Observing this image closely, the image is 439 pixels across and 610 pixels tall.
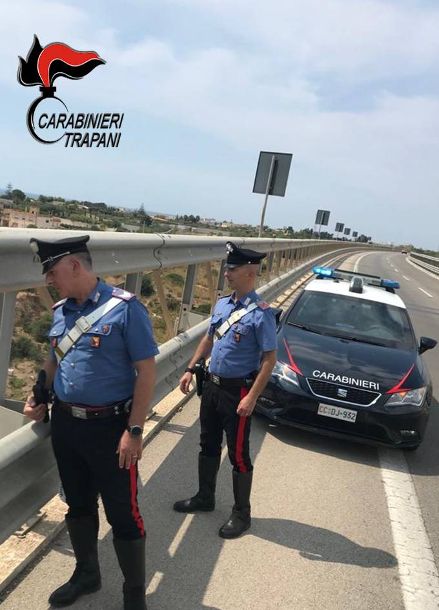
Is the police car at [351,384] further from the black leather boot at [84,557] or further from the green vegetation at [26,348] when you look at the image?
the black leather boot at [84,557]

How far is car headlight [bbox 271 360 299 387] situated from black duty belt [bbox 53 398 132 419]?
110 inches

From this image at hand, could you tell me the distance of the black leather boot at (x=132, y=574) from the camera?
259 cm

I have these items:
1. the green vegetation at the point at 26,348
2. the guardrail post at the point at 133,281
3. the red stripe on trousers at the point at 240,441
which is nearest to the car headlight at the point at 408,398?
the red stripe on trousers at the point at 240,441

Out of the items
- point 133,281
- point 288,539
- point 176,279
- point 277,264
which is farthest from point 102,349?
point 277,264

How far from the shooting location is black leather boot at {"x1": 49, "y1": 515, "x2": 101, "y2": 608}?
269 cm

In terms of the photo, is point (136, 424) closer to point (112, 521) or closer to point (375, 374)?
point (112, 521)

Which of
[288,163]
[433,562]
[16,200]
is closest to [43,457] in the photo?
[433,562]

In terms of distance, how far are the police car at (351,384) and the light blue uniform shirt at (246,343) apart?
1.65m

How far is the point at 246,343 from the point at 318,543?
1.32 m

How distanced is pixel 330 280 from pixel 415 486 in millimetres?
3666

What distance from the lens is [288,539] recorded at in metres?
3.50

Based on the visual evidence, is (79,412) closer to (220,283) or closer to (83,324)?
(83,324)

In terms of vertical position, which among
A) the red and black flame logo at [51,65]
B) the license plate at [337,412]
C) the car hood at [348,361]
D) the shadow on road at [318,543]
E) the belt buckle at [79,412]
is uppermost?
the red and black flame logo at [51,65]

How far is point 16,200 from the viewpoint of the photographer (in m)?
16.5
